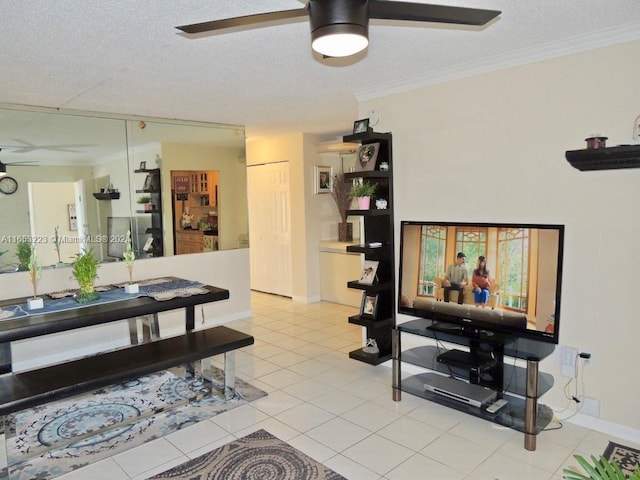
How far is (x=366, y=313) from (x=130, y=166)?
2808mm

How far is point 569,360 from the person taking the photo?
2.79 metres

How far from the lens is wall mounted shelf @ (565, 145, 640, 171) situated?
2.35 meters

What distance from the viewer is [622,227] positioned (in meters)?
2.55

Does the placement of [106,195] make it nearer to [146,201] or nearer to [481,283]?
[146,201]

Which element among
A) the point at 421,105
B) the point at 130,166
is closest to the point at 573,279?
the point at 421,105

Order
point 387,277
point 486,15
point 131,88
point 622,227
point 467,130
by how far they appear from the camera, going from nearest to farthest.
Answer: point 486,15
point 622,227
point 467,130
point 131,88
point 387,277

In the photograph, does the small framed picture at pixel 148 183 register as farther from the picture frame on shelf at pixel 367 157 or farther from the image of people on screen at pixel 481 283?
the image of people on screen at pixel 481 283

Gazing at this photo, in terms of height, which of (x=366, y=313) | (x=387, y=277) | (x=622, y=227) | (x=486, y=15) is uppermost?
(x=486, y=15)

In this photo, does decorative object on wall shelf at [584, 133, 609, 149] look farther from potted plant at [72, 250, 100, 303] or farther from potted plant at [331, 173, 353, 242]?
potted plant at [331, 173, 353, 242]

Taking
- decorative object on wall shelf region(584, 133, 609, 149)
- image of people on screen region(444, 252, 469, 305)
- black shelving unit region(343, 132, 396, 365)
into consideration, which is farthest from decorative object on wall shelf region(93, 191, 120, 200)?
decorative object on wall shelf region(584, 133, 609, 149)

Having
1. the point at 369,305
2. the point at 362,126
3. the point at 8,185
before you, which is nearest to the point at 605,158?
the point at 362,126

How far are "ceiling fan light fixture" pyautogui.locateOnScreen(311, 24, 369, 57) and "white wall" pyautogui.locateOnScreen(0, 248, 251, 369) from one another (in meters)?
3.58

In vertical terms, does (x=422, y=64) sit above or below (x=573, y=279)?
above

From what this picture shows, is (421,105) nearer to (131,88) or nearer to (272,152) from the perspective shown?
(131,88)
